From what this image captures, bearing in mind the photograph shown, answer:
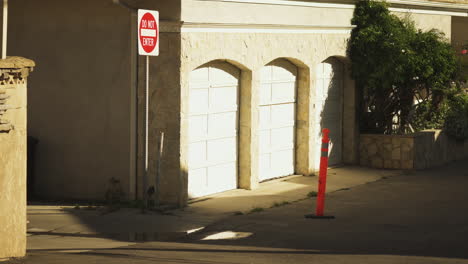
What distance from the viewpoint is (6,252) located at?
33.6 ft

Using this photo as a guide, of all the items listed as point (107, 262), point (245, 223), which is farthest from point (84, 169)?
point (107, 262)

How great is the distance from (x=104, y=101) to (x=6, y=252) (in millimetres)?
4984

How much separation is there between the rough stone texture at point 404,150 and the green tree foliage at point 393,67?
1.58ft

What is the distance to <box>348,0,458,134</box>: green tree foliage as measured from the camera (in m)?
19.5

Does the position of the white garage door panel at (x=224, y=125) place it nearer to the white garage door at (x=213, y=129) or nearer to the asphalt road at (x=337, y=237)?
the white garage door at (x=213, y=129)

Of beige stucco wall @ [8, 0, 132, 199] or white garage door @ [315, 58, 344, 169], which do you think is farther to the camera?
white garage door @ [315, 58, 344, 169]

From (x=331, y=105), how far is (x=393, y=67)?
144 centimetres

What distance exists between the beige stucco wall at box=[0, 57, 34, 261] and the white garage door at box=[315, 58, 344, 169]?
30.2 feet

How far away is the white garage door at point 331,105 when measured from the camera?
62.3 feet

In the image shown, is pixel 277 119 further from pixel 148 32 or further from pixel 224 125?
pixel 148 32

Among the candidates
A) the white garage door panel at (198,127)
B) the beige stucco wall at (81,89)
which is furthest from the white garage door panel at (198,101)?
the beige stucco wall at (81,89)

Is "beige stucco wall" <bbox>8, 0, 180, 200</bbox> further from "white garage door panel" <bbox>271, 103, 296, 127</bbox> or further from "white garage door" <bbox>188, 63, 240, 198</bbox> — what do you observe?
"white garage door panel" <bbox>271, 103, 296, 127</bbox>

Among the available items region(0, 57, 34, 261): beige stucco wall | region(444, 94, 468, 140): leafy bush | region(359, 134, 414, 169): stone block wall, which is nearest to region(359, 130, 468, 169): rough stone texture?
region(359, 134, 414, 169): stone block wall

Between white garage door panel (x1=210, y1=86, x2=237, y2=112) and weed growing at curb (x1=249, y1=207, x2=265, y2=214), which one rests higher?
white garage door panel (x1=210, y1=86, x2=237, y2=112)
